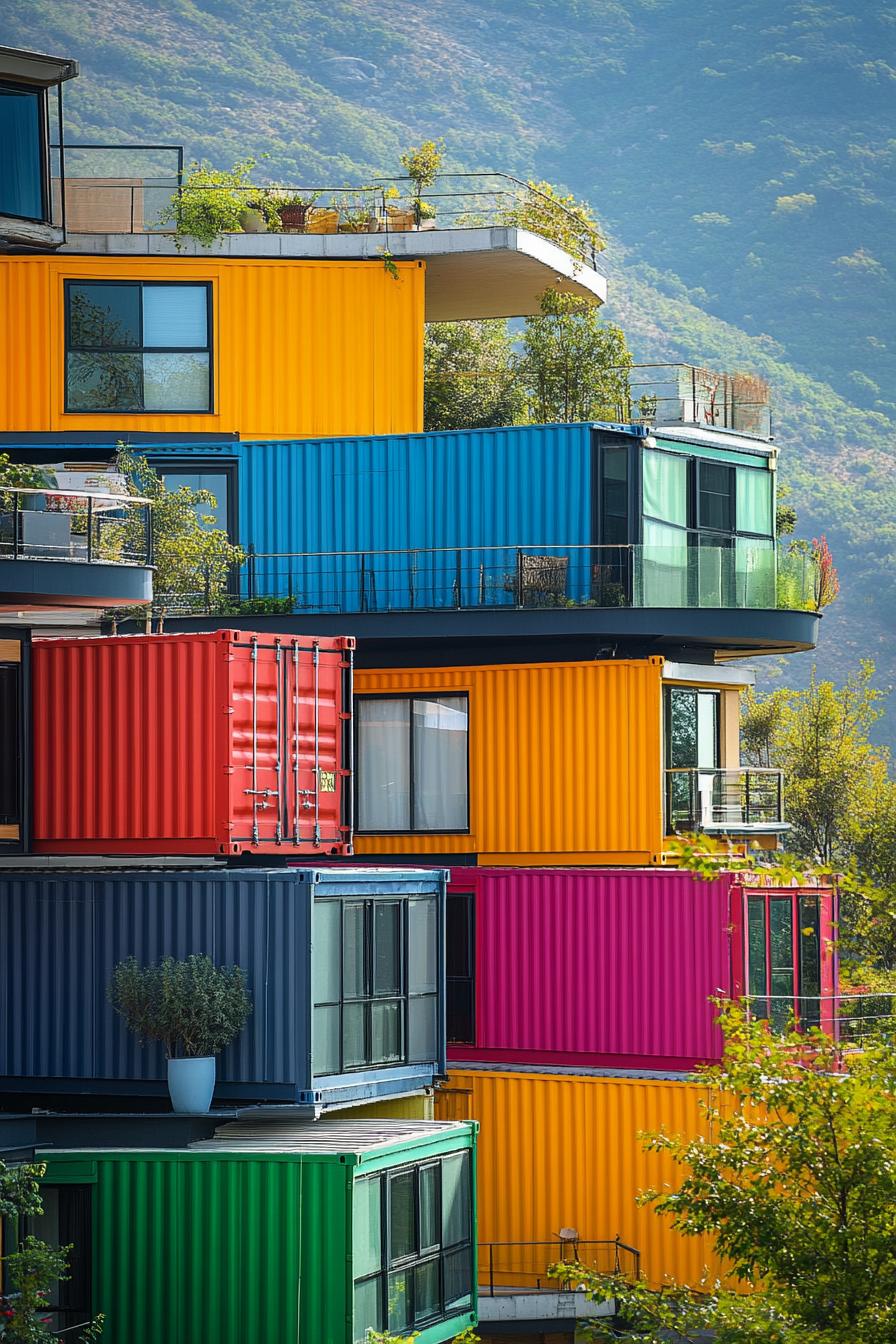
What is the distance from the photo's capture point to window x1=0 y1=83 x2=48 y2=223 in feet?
90.5

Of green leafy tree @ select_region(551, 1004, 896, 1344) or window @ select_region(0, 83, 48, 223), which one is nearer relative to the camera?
green leafy tree @ select_region(551, 1004, 896, 1344)

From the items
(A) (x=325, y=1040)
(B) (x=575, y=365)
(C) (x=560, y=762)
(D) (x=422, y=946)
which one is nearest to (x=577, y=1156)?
(D) (x=422, y=946)

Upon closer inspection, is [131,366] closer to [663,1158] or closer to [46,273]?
[46,273]

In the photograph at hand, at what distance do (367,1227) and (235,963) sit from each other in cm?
376

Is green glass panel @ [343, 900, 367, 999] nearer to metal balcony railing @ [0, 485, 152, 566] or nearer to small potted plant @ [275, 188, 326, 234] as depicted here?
metal balcony railing @ [0, 485, 152, 566]

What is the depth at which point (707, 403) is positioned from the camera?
34938 millimetres

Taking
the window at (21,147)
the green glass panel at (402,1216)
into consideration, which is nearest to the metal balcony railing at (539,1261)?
the green glass panel at (402,1216)

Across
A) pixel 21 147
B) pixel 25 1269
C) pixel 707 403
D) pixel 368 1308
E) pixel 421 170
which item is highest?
pixel 421 170

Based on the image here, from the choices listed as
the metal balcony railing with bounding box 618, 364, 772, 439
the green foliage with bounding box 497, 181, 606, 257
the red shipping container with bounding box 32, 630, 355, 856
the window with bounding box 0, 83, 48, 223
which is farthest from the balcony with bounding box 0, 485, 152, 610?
the green foliage with bounding box 497, 181, 606, 257

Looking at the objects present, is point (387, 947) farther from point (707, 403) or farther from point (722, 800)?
point (707, 403)

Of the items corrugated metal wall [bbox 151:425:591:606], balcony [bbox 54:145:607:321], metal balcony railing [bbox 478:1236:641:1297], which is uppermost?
balcony [bbox 54:145:607:321]

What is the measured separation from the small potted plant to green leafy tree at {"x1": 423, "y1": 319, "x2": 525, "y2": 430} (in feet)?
23.7

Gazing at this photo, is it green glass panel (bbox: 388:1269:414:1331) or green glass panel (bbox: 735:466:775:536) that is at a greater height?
green glass panel (bbox: 735:466:775:536)

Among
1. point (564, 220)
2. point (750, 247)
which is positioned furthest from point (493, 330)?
point (750, 247)
